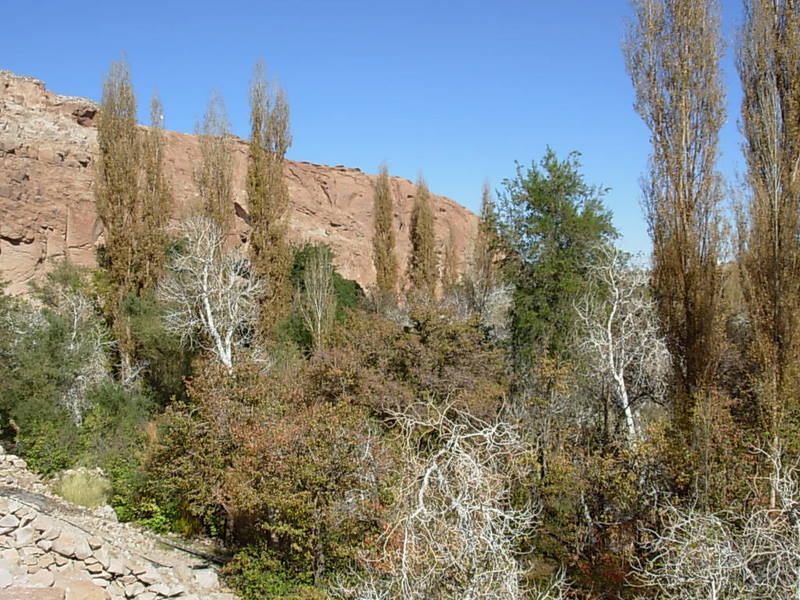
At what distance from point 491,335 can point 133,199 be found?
13.3m

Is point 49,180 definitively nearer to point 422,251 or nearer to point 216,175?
point 216,175

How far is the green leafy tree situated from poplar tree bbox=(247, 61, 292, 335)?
334 inches

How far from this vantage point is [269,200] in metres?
23.5

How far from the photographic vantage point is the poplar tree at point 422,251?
1428 inches

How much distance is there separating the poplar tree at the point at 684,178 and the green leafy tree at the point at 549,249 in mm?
A: 7580

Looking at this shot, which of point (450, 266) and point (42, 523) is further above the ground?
point (450, 266)

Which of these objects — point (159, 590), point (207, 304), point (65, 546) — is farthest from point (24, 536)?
point (207, 304)

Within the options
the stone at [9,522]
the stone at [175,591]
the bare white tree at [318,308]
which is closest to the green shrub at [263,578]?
the stone at [175,591]

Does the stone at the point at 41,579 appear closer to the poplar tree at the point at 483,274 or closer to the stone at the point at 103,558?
the stone at the point at 103,558

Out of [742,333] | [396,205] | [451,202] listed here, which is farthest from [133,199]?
[451,202]

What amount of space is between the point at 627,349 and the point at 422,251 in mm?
22878

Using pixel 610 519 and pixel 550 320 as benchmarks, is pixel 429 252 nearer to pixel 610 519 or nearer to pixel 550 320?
pixel 550 320

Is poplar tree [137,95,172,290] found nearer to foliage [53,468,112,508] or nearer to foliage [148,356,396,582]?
foliage [53,468,112,508]

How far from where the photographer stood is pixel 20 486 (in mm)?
13297
